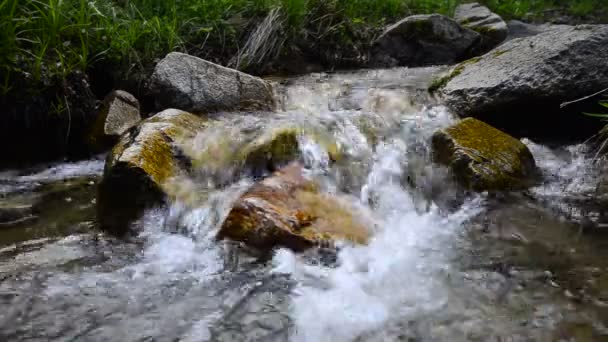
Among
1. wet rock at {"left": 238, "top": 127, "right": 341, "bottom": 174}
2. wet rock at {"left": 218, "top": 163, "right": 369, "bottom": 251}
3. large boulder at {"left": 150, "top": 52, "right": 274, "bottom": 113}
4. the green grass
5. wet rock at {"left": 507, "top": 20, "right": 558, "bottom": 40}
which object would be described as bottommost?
wet rock at {"left": 218, "top": 163, "right": 369, "bottom": 251}

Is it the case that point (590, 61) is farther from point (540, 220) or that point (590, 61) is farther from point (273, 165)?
point (273, 165)

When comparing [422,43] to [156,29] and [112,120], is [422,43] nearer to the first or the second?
[156,29]

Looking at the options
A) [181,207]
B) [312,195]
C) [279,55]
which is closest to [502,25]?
[279,55]

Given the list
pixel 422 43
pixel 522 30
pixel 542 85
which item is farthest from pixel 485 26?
pixel 542 85

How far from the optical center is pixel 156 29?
4949 millimetres

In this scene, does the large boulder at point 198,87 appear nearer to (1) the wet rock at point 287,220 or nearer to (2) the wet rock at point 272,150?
(2) the wet rock at point 272,150

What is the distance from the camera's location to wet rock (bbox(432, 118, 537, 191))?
3170 millimetres

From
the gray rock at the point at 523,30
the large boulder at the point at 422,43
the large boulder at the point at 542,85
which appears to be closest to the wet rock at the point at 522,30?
the gray rock at the point at 523,30

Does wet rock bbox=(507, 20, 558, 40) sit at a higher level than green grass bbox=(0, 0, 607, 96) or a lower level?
higher

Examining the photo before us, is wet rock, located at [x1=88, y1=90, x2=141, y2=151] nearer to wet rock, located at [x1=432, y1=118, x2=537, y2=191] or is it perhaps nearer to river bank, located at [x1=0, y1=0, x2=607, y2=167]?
river bank, located at [x1=0, y1=0, x2=607, y2=167]

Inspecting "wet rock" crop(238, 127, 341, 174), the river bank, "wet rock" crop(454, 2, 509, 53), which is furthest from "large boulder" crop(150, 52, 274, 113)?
"wet rock" crop(454, 2, 509, 53)

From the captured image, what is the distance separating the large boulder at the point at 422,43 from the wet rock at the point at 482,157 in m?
3.36

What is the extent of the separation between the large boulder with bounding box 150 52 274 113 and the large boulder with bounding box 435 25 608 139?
1.79 m

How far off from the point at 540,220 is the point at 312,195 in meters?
1.26
